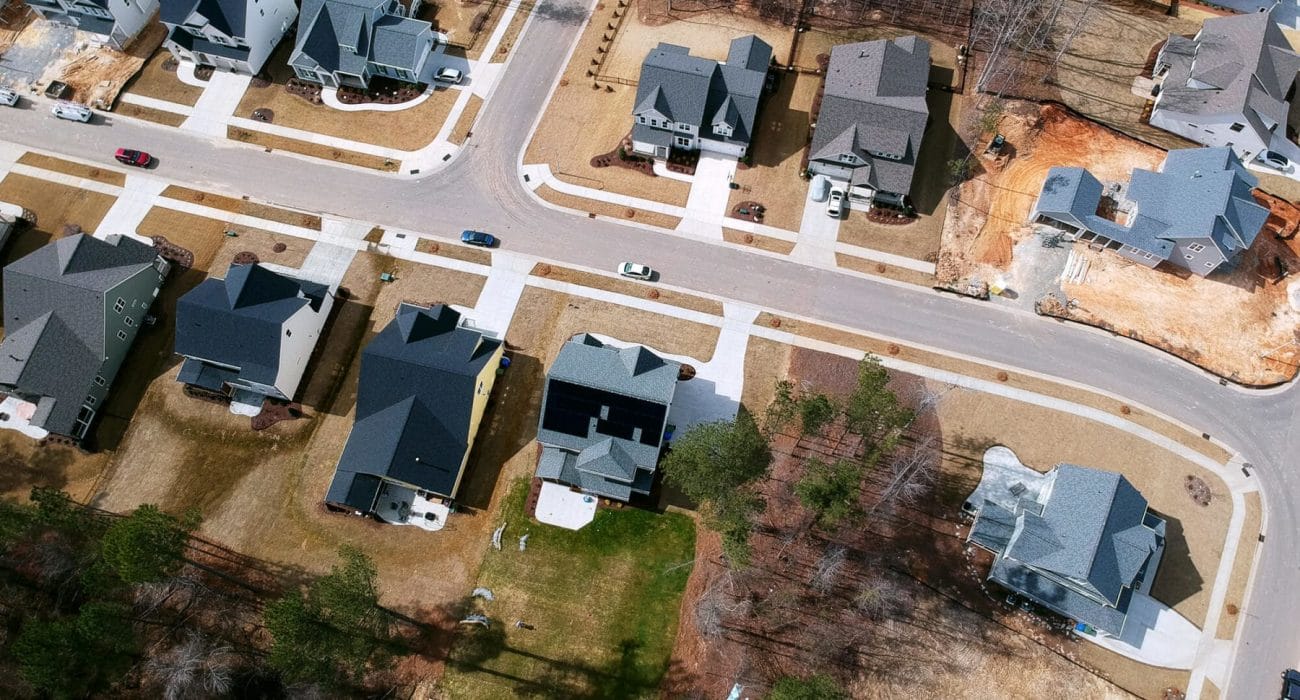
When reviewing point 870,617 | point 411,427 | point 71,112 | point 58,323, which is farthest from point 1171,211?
point 71,112

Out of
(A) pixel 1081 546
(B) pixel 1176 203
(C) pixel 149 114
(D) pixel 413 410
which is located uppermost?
(B) pixel 1176 203

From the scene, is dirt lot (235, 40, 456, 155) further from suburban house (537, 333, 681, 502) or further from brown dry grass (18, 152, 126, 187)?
suburban house (537, 333, 681, 502)

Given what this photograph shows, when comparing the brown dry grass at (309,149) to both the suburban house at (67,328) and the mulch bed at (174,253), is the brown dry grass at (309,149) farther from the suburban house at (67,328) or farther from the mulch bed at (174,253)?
the suburban house at (67,328)

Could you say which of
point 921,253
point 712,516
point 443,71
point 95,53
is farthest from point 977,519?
point 95,53

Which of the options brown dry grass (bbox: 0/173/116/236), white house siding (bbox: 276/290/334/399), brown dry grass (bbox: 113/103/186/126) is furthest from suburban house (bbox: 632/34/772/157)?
brown dry grass (bbox: 0/173/116/236)

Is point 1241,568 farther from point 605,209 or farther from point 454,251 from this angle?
point 454,251

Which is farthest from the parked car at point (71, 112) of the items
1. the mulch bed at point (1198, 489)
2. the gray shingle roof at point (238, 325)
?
the mulch bed at point (1198, 489)

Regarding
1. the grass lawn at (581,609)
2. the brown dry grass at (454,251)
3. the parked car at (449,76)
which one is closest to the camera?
the grass lawn at (581,609)
